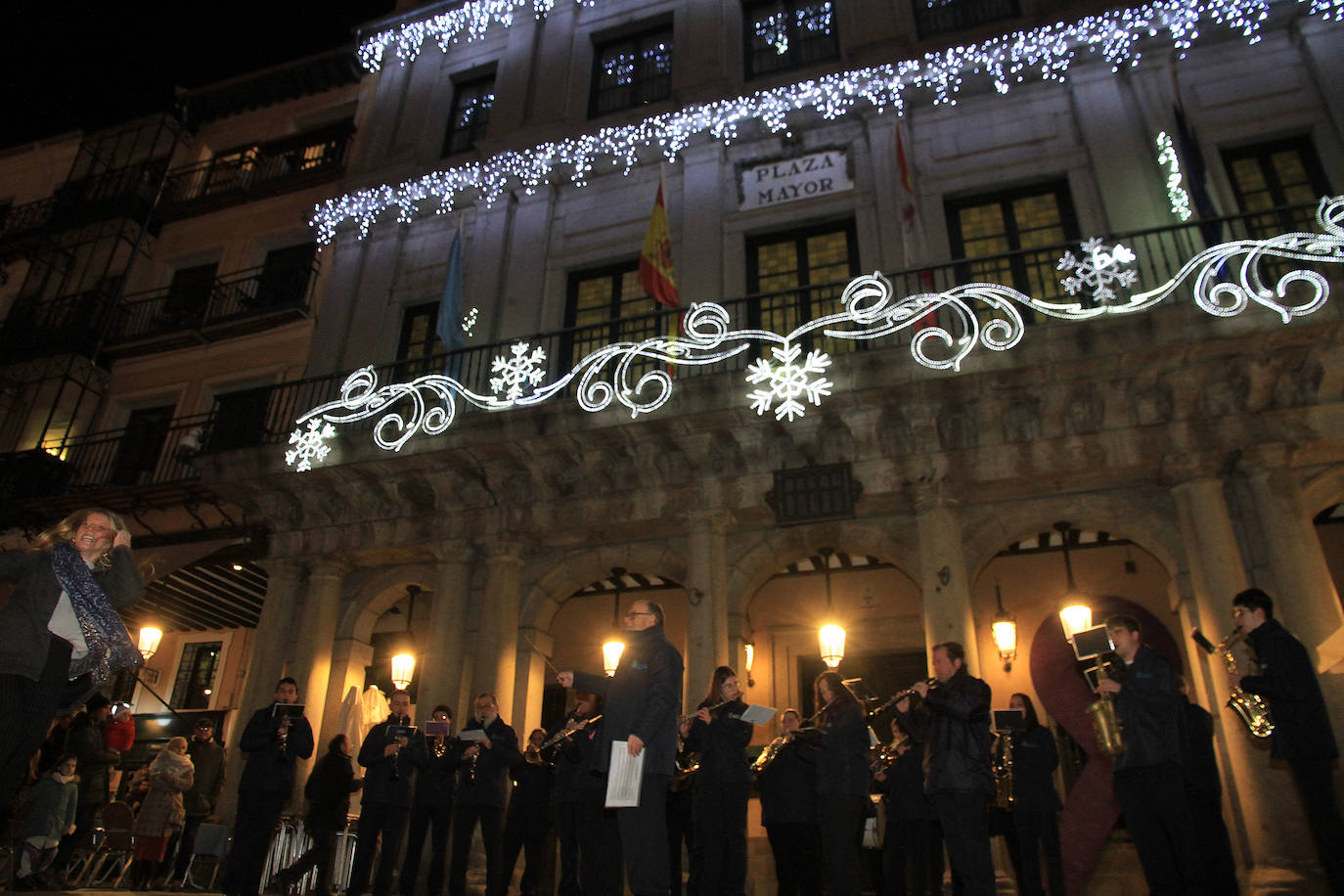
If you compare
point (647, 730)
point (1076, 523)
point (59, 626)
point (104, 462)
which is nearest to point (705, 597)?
point (1076, 523)

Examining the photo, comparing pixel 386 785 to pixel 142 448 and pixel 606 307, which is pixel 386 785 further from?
pixel 142 448

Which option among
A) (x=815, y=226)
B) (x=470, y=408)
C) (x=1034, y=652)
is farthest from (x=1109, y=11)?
(x=470, y=408)

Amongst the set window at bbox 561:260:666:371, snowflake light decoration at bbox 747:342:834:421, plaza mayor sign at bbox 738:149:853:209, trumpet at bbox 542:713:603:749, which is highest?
plaza mayor sign at bbox 738:149:853:209

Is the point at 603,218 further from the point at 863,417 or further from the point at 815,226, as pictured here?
the point at 863,417

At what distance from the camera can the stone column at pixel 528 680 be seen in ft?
36.7

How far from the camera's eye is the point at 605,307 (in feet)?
43.3

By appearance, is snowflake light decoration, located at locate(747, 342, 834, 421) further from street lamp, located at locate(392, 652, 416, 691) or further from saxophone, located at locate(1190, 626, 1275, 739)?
street lamp, located at locate(392, 652, 416, 691)

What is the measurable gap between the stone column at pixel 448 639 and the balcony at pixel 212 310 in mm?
6598

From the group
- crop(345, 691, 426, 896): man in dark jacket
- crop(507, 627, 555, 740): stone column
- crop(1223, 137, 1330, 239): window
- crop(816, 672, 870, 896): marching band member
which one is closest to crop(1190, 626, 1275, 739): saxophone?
crop(816, 672, 870, 896): marching band member

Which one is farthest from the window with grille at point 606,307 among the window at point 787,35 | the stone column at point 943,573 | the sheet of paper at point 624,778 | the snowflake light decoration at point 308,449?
the sheet of paper at point 624,778

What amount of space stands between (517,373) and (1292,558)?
8545 millimetres

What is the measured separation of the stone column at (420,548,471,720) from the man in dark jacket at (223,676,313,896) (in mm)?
3232

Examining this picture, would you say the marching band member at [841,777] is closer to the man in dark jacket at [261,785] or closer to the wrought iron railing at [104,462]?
the man in dark jacket at [261,785]

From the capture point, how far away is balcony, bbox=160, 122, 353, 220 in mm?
17594
